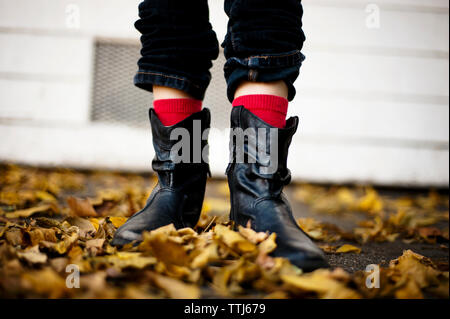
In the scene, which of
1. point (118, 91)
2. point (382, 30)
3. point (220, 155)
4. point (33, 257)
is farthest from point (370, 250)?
point (118, 91)

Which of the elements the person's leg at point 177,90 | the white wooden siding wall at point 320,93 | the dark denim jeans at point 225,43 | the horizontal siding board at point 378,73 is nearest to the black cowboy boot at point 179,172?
the person's leg at point 177,90

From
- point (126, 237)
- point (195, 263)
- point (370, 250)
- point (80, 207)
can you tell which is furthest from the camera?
point (80, 207)

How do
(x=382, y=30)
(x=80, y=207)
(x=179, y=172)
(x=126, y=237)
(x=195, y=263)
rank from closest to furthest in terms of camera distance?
(x=195, y=263)
(x=126, y=237)
(x=179, y=172)
(x=80, y=207)
(x=382, y=30)

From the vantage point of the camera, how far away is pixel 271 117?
3.12 feet

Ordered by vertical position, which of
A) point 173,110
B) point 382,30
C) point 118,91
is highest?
point 382,30

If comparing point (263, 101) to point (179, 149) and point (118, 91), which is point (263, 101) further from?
point (118, 91)

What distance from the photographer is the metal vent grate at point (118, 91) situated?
293 centimetres

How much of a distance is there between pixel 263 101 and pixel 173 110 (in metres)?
0.28

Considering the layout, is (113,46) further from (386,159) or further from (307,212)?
(386,159)

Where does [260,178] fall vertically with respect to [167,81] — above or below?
below

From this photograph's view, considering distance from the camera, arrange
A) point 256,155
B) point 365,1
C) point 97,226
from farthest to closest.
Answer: point 365,1, point 97,226, point 256,155

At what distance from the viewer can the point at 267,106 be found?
37.1 inches
